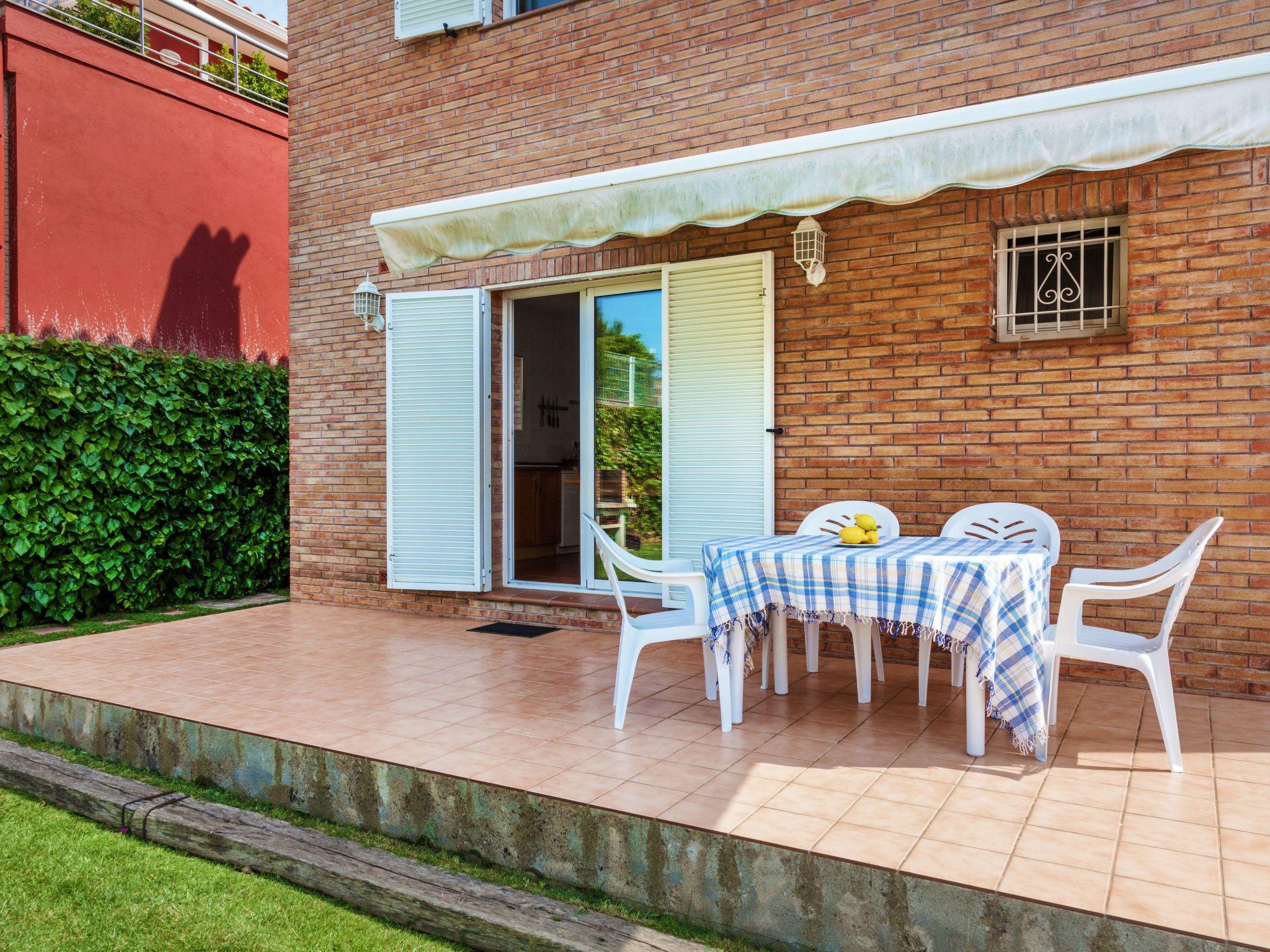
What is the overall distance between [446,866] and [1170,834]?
8.64ft

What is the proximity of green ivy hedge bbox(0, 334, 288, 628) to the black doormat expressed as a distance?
12.2ft

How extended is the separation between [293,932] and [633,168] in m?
4.03

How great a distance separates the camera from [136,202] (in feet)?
37.6

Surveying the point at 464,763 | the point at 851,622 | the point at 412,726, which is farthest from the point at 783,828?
the point at 412,726

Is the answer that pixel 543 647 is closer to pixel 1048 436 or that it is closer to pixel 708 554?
pixel 708 554

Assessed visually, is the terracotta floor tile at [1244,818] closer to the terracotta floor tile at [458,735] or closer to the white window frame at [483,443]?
the terracotta floor tile at [458,735]

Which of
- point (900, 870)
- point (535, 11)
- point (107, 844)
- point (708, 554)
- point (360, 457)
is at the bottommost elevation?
point (107, 844)

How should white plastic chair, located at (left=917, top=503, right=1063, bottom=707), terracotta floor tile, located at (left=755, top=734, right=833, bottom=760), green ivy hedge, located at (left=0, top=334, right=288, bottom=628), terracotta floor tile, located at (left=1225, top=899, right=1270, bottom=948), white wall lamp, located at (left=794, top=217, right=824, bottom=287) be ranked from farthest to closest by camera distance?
green ivy hedge, located at (left=0, top=334, right=288, bottom=628) → white wall lamp, located at (left=794, top=217, right=824, bottom=287) → white plastic chair, located at (left=917, top=503, right=1063, bottom=707) → terracotta floor tile, located at (left=755, top=734, right=833, bottom=760) → terracotta floor tile, located at (left=1225, top=899, right=1270, bottom=948)

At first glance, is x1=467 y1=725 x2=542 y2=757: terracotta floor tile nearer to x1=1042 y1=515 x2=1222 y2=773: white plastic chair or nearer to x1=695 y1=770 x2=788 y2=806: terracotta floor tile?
x1=695 y1=770 x2=788 y2=806: terracotta floor tile

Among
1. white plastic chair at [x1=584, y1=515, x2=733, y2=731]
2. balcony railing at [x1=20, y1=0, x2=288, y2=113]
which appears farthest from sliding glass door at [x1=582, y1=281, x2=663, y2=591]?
balcony railing at [x1=20, y1=0, x2=288, y2=113]

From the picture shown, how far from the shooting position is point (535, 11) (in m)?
7.21

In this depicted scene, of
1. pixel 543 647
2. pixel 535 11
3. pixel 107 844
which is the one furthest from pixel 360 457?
pixel 107 844

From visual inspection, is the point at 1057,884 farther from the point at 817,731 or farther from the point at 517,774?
the point at 517,774

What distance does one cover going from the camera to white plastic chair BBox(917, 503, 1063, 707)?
4.76 m
